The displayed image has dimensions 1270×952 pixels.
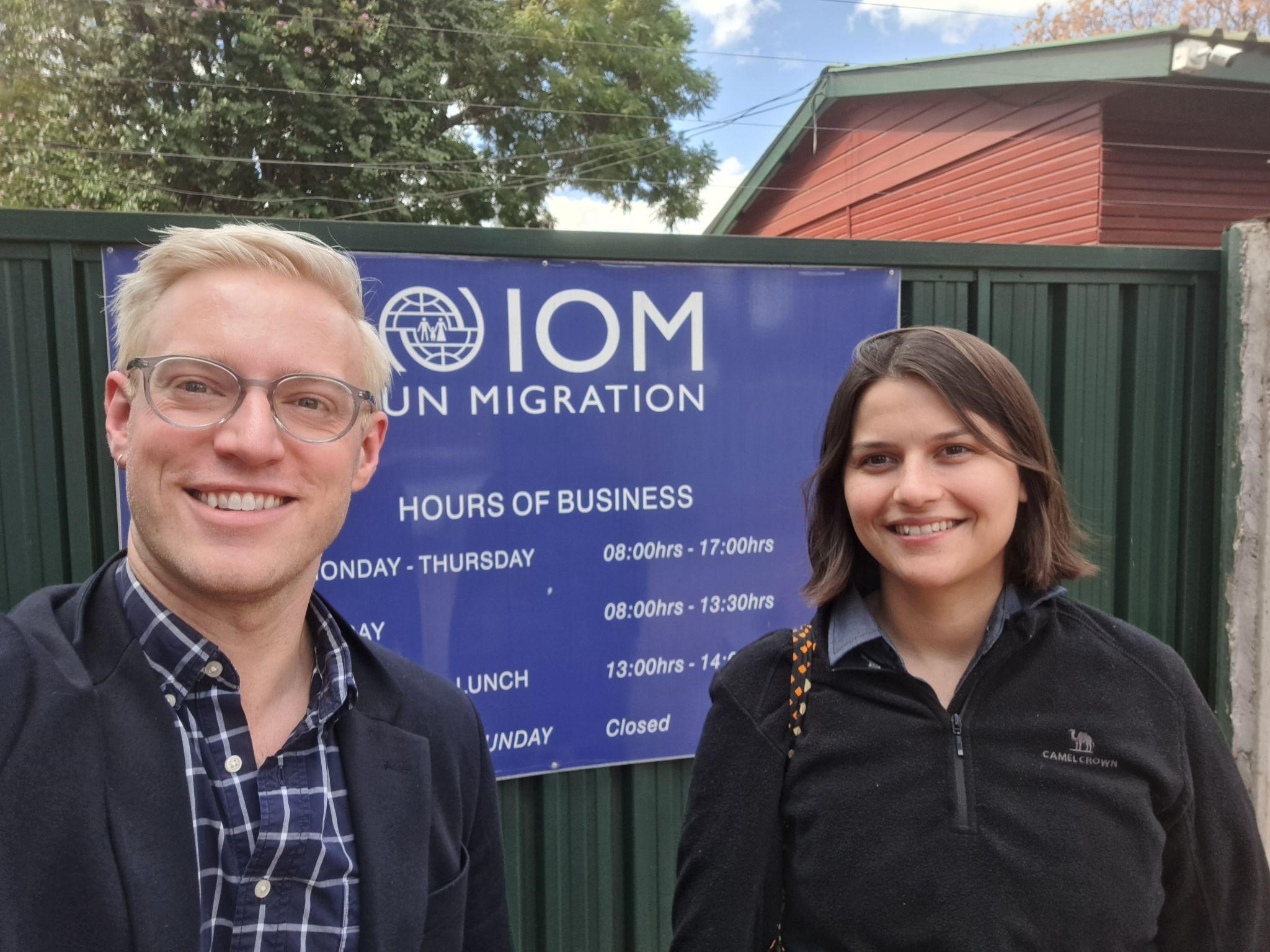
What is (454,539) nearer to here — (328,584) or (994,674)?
(328,584)

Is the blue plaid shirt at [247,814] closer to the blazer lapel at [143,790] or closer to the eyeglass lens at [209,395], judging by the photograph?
the blazer lapel at [143,790]

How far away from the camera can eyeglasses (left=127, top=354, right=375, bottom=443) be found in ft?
4.20

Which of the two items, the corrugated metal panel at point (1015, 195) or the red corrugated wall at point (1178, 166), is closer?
the red corrugated wall at point (1178, 166)

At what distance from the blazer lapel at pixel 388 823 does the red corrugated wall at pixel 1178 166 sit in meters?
8.15

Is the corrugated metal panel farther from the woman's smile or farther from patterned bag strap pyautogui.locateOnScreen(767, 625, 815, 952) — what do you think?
patterned bag strap pyautogui.locateOnScreen(767, 625, 815, 952)

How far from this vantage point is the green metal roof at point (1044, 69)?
683 cm

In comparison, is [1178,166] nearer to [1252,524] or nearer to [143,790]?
[1252,524]

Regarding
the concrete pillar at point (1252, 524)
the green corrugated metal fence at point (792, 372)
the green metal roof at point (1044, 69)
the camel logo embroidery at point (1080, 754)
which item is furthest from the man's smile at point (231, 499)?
the green metal roof at point (1044, 69)

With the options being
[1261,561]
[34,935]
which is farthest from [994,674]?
[1261,561]

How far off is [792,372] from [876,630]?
1235 mm

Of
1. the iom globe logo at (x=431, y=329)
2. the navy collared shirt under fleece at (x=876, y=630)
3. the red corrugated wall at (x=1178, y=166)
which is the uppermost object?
the red corrugated wall at (x=1178, y=166)

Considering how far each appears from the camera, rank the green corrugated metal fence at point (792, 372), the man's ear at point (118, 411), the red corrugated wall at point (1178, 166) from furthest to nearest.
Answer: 1. the red corrugated wall at point (1178, 166)
2. the green corrugated metal fence at point (792, 372)
3. the man's ear at point (118, 411)

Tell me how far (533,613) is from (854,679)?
3.68 ft

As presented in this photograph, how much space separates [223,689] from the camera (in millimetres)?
1304
